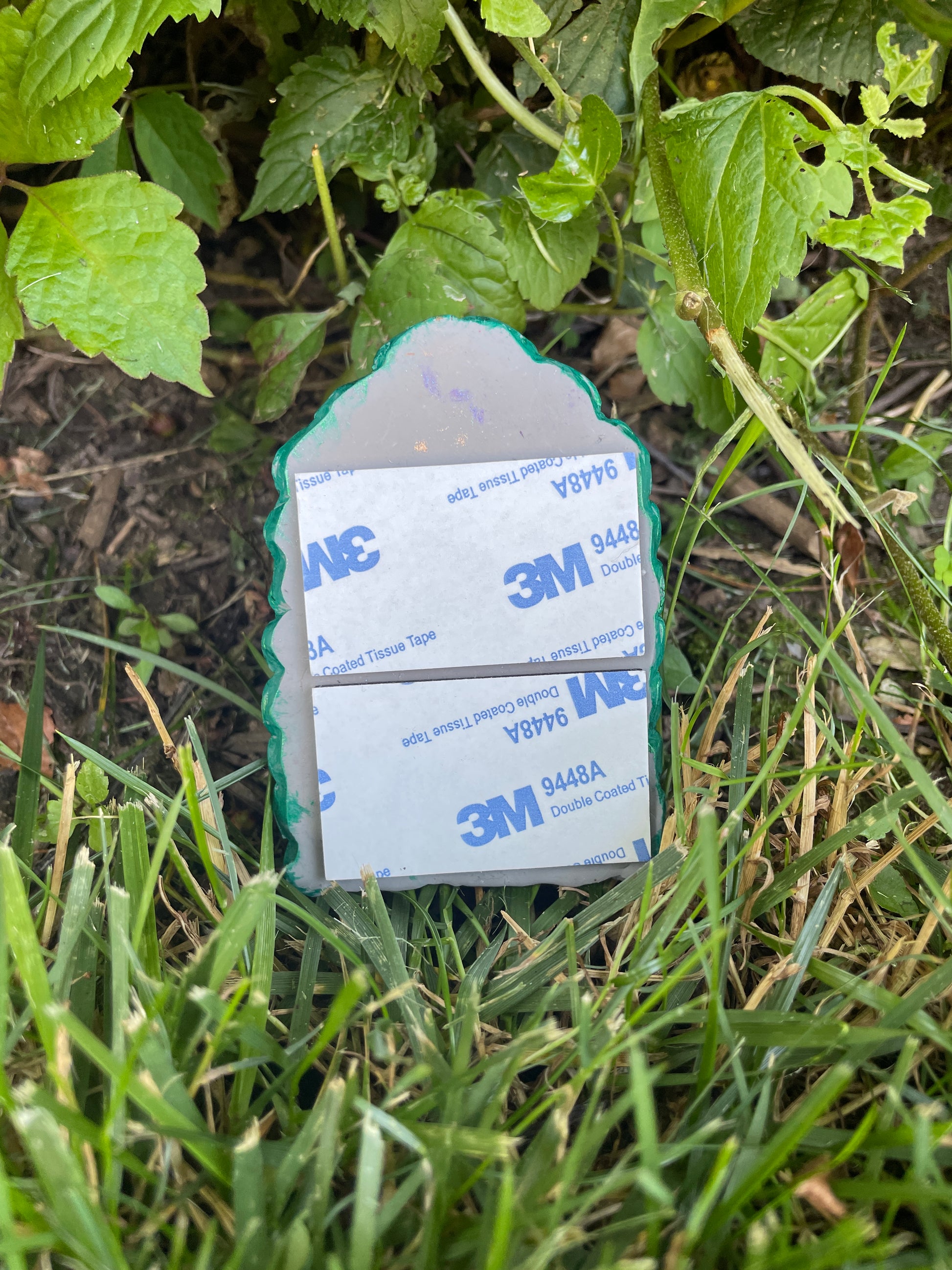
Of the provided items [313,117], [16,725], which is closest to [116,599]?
[16,725]

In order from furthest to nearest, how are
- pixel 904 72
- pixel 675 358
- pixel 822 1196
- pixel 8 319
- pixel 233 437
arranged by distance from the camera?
pixel 233 437 < pixel 675 358 < pixel 8 319 < pixel 904 72 < pixel 822 1196

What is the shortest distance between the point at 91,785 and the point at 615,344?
889 millimetres

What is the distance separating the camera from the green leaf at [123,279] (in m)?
0.84

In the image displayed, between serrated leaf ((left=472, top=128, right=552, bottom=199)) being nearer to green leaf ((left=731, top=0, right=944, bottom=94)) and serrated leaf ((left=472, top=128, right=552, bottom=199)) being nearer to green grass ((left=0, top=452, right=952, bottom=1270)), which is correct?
green leaf ((left=731, top=0, right=944, bottom=94))

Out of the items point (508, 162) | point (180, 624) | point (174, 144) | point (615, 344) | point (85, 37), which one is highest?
point (85, 37)

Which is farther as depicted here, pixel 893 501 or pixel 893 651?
pixel 893 651

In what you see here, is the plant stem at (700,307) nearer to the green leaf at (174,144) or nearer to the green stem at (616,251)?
the green stem at (616,251)

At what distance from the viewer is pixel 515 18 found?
0.80m

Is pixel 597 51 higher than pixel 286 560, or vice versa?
pixel 597 51

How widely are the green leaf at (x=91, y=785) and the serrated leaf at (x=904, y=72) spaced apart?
1009mm

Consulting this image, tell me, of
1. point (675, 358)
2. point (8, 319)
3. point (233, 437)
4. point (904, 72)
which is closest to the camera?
point (904, 72)

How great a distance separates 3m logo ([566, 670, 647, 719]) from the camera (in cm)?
91

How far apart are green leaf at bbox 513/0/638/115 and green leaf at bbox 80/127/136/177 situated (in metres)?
0.49

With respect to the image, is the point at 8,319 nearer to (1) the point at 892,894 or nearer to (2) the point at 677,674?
(2) the point at 677,674
